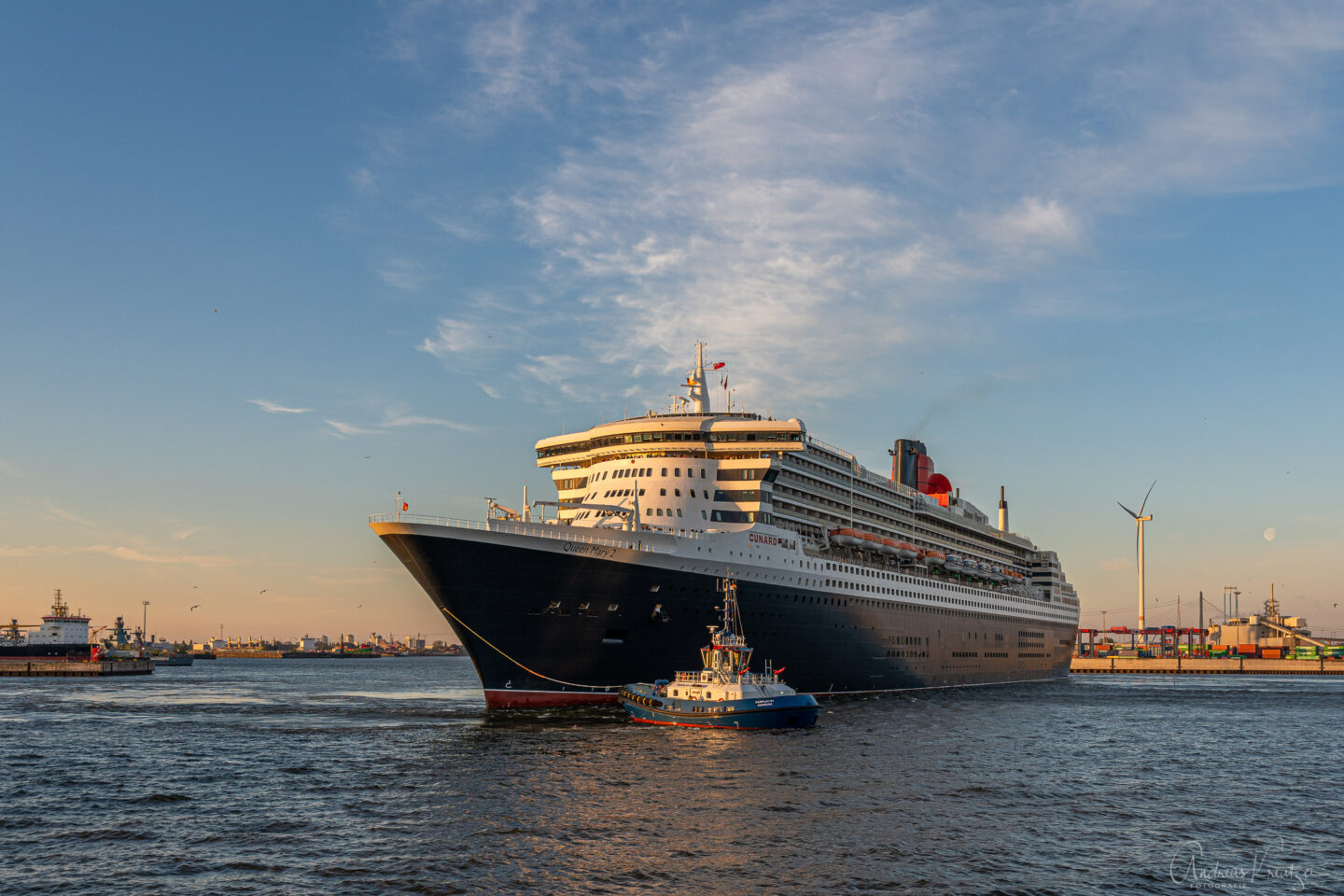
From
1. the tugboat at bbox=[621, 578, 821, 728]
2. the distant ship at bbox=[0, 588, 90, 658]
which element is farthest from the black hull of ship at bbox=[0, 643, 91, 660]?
the tugboat at bbox=[621, 578, 821, 728]

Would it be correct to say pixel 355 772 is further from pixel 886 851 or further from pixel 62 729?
pixel 62 729

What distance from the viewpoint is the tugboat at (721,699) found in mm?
44562

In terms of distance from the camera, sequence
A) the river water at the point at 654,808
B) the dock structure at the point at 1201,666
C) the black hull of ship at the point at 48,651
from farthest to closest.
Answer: the dock structure at the point at 1201,666
the black hull of ship at the point at 48,651
the river water at the point at 654,808

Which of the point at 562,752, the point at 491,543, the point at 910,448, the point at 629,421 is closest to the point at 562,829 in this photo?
the point at 562,752

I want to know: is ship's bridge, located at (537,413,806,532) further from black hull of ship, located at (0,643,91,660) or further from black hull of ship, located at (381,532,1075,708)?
black hull of ship, located at (0,643,91,660)

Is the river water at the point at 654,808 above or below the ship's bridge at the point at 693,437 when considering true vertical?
below

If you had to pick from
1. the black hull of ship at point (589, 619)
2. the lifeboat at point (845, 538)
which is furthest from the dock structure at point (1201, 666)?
the black hull of ship at point (589, 619)

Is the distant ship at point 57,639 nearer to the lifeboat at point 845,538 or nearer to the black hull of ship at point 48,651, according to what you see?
the black hull of ship at point 48,651

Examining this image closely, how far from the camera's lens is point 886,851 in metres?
24.1

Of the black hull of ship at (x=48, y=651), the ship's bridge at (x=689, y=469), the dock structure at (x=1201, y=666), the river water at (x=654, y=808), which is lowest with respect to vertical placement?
the dock structure at (x=1201, y=666)

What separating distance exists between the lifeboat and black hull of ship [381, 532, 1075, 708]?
450 cm

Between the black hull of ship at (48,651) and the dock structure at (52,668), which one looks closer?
the dock structure at (52,668)

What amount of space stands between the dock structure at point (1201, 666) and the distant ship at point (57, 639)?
156 m

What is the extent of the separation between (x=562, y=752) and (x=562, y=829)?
11222 mm
